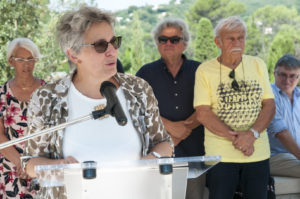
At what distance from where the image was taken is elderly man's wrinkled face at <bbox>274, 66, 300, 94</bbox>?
4398 millimetres

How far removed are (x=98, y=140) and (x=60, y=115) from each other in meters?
0.22

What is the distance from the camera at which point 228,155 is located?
3.49 metres

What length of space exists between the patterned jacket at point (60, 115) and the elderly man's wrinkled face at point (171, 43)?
163cm

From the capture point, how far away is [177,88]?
3.88m

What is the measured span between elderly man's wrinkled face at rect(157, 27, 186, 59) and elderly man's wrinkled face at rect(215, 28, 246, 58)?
45cm

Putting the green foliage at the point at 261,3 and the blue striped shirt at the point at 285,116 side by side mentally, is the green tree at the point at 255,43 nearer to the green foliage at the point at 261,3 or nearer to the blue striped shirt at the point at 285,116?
the green foliage at the point at 261,3

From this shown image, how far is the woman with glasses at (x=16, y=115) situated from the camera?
136 inches

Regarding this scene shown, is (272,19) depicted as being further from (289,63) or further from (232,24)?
(232,24)

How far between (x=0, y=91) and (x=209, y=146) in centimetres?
176

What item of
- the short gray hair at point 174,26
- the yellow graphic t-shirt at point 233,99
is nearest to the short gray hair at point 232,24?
the yellow graphic t-shirt at point 233,99

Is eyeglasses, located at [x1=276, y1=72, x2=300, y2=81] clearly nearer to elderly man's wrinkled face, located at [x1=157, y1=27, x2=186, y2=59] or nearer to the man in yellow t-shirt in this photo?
the man in yellow t-shirt

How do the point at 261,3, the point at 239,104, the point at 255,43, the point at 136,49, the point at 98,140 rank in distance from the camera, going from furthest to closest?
the point at 261,3
the point at 255,43
the point at 136,49
the point at 239,104
the point at 98,140

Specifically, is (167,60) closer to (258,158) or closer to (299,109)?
(258,158)

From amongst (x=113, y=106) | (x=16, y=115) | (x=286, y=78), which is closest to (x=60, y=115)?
(x=113, y=106)
